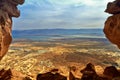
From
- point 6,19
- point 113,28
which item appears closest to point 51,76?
point 6,19

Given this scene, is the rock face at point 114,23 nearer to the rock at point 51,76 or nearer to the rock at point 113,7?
the rock at point 113,7

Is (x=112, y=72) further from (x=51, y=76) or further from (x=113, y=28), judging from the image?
(x=51, y=76)

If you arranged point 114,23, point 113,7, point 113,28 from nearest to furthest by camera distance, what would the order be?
1. point 113,7
2. point 114,23
3. point 113,28

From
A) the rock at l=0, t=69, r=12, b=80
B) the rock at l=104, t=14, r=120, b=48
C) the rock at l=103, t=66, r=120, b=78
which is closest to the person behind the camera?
the rock at l=104, t=14, r=120, b=48

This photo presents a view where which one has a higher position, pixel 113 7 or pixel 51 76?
pixel 113 7

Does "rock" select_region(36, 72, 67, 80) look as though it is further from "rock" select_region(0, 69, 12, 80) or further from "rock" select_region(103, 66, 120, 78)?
"rock" select_region(103, 66, 120, 78)

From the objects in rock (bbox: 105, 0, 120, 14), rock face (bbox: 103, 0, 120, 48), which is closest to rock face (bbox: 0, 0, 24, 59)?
rock (bbox: 105, 0, 120, 14)

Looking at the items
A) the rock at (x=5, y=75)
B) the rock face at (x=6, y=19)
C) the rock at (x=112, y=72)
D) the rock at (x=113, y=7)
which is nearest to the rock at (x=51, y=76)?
the rock at (x=5, y=75)

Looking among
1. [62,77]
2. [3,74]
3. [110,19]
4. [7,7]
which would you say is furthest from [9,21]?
[110,19]
